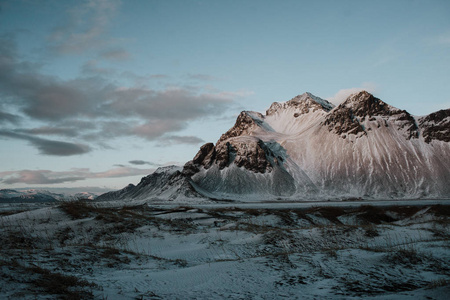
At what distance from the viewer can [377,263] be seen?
8.08 m

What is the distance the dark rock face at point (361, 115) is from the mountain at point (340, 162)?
48 cm

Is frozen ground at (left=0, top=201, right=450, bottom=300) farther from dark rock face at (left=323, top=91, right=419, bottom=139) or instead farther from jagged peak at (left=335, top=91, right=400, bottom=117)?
jagged peak at (left=335, top=91, right=400, bottom=117)

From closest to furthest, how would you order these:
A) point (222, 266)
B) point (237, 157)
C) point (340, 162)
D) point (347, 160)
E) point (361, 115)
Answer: point (222, 266), point (347, 160), point (340, 162), point (237, 157), point (361, 115)

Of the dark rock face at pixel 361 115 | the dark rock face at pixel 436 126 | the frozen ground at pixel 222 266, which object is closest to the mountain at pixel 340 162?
the dark rock face at pixel 436 126

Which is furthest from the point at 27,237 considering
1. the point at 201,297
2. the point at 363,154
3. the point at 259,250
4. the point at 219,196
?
the point at 363,154

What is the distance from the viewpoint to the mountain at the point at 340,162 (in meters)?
136

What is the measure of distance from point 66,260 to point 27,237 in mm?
6525

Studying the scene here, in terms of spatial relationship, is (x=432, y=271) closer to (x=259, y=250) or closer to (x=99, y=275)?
(x=259, y=250)

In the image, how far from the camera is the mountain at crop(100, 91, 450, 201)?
135500 mm

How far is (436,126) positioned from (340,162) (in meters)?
57.1

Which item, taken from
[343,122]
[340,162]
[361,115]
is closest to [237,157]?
[340,162]

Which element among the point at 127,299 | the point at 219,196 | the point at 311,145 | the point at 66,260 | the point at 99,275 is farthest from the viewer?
the point at 311,145

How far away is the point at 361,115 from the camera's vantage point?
17100cm

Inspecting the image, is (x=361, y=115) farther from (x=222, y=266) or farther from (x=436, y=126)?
(x=222, y=266)
